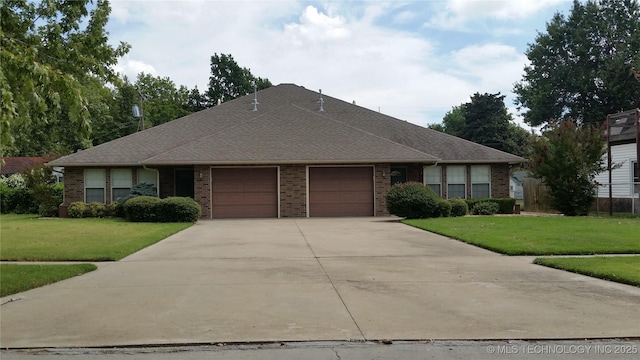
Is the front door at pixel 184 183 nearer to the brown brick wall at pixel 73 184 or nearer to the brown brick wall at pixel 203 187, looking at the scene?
the brown brick wall at pixel 203 187

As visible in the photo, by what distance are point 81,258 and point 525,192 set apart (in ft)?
79.1

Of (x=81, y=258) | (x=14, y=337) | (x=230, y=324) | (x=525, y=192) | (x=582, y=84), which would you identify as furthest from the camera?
(x=582, y=84)

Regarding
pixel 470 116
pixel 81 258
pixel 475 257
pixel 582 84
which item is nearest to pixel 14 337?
pixel 81 258

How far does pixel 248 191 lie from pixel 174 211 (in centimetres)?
424

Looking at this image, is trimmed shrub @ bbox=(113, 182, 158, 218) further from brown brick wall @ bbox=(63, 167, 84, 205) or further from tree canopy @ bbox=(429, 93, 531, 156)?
tree canopy @ bbox=(429, 93, 531, 156)

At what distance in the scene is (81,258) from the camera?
11094mm

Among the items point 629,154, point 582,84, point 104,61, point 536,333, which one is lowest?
point 536,333

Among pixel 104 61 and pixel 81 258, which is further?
pixel 104 61

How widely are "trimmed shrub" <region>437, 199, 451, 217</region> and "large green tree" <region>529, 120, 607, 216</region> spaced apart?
5.25 m

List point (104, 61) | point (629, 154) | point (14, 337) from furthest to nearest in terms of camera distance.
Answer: point (629, 154), point (104, 61), point (14, 337)

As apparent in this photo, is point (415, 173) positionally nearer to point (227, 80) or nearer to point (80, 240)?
point (80, 240)

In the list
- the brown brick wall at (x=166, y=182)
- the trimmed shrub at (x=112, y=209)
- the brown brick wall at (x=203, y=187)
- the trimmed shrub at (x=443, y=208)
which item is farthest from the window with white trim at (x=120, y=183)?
the trimmed shrub at (x=443, y=208)

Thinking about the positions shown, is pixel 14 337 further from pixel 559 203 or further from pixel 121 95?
pixel 121 95

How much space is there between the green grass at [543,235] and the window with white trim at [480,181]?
289 inches
